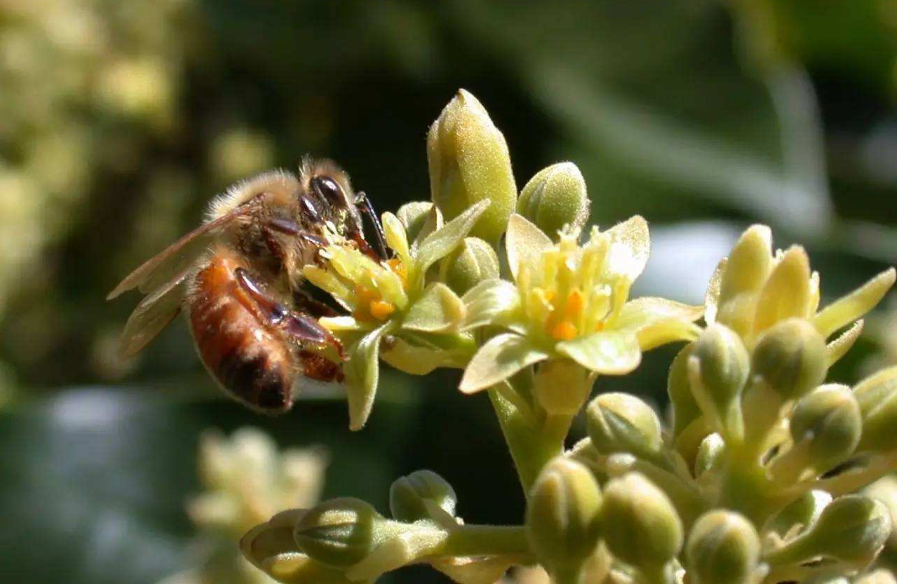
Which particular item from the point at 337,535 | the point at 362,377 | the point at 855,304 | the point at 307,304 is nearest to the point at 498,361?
the point at 362,377

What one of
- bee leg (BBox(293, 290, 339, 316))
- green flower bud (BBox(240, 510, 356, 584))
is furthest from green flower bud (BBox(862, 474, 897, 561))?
green flower bud (BBox(240, 510, 356, 584))

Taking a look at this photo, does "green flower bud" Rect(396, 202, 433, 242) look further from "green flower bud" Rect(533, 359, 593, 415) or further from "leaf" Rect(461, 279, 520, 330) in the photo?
"green flower bud" Rect(533, 359, 593, 415)

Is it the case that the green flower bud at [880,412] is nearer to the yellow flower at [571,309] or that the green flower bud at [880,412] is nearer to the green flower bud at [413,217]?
the yellow flower at [571,309]

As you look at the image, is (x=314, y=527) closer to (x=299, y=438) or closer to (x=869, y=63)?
(x=299, y=438)

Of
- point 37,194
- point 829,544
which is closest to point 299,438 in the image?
point 37,194

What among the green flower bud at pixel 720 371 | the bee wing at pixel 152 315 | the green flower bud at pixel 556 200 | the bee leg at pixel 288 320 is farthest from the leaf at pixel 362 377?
the bee wing at pixel 152 315

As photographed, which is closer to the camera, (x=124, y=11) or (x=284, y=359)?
(x=284, y=359)
